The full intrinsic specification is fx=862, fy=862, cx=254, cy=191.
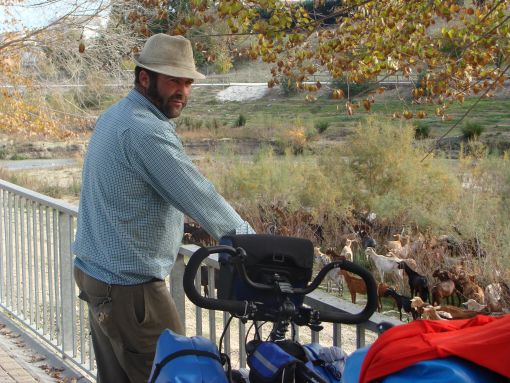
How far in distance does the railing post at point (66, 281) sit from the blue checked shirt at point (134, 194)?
1.88 metres

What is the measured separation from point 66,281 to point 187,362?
10.6ft

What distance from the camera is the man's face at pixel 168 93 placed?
11.5 ft

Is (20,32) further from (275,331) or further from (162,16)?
(275,331)

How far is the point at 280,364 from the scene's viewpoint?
7.90ft

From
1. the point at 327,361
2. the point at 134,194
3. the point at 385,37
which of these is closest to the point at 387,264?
the point at 385,37

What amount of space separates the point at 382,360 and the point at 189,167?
137 cm

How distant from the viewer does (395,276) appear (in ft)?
43.3

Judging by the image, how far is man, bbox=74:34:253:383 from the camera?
3.30 meters

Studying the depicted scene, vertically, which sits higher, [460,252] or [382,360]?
[382,360]

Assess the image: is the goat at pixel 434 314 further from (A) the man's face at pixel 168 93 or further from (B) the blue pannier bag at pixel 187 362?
(B) the blue pannier bag at pixel 187 362

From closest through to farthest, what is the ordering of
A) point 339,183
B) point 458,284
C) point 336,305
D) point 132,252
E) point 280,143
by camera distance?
point 336,305 < point 132,252 < point 458,284 < point 339,183 < point 280,143

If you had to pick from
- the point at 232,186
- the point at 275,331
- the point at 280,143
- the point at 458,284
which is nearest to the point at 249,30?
the point at 458,284

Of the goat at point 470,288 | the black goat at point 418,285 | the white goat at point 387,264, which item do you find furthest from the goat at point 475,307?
the white goat at point 387,264

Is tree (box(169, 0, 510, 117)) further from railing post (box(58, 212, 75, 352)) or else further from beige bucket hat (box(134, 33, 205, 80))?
beige bucket hat (box(134, 33, 205, 80))
